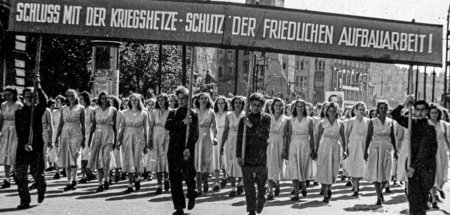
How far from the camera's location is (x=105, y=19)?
434 inches

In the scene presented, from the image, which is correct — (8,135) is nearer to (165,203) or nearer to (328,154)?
(165,203)

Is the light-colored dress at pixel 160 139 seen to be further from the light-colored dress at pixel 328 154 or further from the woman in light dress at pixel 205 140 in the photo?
the light-colored dress at pixel 328 154

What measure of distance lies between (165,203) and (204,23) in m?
3.33

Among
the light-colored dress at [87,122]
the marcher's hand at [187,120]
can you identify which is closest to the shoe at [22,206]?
the marcher's hand at [187,120]

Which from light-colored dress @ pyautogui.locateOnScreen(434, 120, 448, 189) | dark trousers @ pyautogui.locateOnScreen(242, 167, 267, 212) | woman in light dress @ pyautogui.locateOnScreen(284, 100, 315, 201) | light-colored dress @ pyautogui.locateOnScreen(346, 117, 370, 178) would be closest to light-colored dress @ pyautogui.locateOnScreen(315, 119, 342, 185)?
woman in light dress @ pyautogui.locateOnScreen(284, 100, 315, 201)

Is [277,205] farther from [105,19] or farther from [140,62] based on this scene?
[140,62]

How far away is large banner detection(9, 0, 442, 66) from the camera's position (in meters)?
11.0

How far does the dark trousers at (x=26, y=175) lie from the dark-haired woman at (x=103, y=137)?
2480 millimetres

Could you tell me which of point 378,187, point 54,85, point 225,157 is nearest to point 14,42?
point 54,85

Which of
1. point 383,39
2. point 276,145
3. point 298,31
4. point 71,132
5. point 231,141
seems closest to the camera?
point 298,31

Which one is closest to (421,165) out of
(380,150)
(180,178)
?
(380,150)

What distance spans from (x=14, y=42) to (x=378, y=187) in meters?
19.5

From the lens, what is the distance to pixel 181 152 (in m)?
10.6

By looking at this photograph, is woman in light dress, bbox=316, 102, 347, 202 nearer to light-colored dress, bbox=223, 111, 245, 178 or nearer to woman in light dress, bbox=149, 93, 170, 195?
light-colored dress, bbox=223, 111, 245, 178
